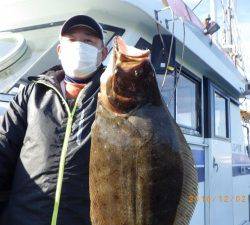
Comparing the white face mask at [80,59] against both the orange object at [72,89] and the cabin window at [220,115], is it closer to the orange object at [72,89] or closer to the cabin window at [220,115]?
the orange object at [72,89]

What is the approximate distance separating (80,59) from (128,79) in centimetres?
99

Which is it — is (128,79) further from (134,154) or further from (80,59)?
(80,59)

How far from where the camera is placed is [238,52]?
10.2 metres

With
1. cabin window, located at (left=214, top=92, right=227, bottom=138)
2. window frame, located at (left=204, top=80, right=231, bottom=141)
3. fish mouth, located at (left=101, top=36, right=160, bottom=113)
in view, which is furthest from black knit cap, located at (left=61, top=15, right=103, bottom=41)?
cabin window, located at (left=214, top=92, right=227, bottom=138)

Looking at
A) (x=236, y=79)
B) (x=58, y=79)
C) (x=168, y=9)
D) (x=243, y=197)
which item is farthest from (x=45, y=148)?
(x=243, y=197)

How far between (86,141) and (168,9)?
7.24ft

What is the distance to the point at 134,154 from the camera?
1.77 meters

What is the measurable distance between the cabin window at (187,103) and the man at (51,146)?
2462 mm

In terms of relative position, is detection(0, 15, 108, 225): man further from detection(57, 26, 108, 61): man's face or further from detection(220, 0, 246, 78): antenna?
detection(220, 0, 246, 78): antenna

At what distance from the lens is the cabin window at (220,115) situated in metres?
6.46

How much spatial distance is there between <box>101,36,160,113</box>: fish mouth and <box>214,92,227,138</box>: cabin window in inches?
183

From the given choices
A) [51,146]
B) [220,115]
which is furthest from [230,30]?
[51,146]

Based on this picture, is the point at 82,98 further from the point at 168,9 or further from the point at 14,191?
the point at 168,9

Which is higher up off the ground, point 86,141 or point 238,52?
point 238,52
